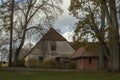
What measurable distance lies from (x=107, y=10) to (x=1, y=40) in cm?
2466

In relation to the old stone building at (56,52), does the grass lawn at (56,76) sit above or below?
below

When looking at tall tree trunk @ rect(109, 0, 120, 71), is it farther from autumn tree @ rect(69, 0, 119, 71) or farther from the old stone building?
the old stone building

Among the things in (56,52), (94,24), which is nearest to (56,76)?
(94,24)

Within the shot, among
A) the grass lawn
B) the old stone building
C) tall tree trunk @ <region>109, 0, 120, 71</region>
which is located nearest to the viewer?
the grass lawn

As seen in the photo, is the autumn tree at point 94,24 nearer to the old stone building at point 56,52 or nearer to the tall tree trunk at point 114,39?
the tall tree trunk at point 114,39

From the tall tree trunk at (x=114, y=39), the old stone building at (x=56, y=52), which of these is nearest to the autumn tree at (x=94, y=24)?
the tall tree trunk at (x=114, y=39)

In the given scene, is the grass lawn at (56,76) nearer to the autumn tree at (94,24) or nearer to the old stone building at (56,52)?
the autumn tree at (94,24)

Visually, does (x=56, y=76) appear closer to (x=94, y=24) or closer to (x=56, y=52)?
(x=94, y=24)

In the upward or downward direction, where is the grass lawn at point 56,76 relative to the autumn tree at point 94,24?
downward

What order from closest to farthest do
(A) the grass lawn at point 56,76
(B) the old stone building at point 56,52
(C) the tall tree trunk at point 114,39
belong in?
(A) the grass lawn at point 56,76 < (C) the tall tree trunk at point 114,39 < (B) the old stone building at point 56,52

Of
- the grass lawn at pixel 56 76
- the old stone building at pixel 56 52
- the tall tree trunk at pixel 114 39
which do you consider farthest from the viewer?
the old stone building at pixel 56 52

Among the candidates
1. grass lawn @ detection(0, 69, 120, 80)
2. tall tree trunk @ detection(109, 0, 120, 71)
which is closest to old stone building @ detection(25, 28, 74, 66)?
tall tree trunk @ detection(109, 0, 120, 71)

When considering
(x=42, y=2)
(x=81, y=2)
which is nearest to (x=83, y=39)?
(x=81, y=2)

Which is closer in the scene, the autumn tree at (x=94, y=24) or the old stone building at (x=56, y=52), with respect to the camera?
the autumn tree at (x=94, y=24)
